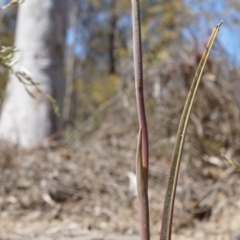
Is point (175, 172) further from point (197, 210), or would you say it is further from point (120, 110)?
point (120, 110)

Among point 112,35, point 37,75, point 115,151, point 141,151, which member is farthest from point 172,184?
point 112,35

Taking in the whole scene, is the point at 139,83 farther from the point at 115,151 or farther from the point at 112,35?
the point at 112,35

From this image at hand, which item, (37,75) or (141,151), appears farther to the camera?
(37,75)

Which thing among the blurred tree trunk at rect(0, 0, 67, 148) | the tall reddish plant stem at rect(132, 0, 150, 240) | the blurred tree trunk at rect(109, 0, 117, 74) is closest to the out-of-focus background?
the blurred tree trunk at rect(0, 0, 67, 148)

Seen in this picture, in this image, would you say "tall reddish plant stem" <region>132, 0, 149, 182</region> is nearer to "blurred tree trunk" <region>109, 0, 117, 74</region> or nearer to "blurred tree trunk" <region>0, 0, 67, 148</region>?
"blurred tree trunk" <region>0, 0, 67, 148</region>

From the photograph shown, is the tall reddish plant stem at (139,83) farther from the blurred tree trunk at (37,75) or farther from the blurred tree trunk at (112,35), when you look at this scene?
the blurred tree trunk at (112,35)

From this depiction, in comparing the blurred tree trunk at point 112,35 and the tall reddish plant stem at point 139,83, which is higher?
the blurred tree trunk at point 112,35

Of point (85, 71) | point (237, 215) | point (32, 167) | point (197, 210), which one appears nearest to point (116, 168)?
point (32, 167)

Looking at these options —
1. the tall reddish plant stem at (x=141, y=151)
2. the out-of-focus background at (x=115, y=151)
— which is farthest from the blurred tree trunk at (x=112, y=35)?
the tall reddish plant stem at (x=141, y=151)
